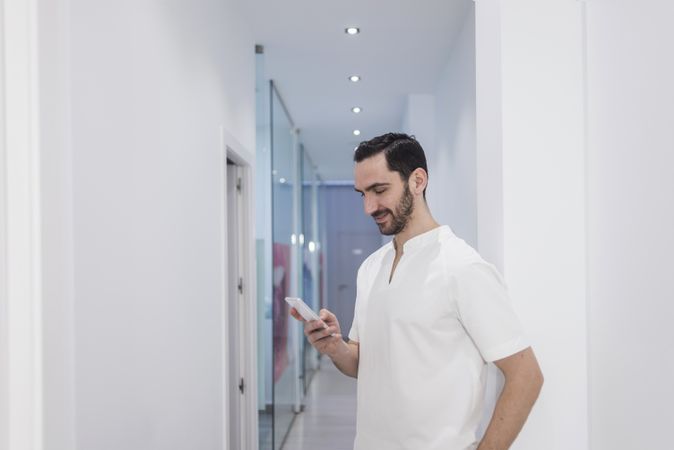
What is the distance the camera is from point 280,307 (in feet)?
17.4

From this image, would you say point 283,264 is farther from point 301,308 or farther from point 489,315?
point 489,315

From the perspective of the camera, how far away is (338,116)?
6.54 m

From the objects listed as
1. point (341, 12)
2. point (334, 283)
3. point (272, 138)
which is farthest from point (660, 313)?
point (334, 283)

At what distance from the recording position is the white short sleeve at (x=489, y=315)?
1382mm

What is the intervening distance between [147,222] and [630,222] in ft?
4.36

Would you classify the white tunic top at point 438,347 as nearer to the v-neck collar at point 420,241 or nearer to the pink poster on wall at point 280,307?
the v-neck collar at point 420,241

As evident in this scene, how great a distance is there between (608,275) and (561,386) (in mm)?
333

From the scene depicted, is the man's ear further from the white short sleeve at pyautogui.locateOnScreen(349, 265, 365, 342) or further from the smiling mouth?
the white short sleeve at pyautogui.locateOnScreen(349, 265, 365, 342)

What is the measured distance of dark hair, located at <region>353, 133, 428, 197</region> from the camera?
1682 mm

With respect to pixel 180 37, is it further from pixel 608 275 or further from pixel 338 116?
pixel 338 116

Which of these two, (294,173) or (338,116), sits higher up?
(338,116)

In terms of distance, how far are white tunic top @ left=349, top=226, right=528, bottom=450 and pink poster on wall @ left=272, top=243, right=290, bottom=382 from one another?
10.3ft

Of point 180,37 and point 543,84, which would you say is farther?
point 180,37

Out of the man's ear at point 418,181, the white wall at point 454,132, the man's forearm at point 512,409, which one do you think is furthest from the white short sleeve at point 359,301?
the white wall at point 454,132
